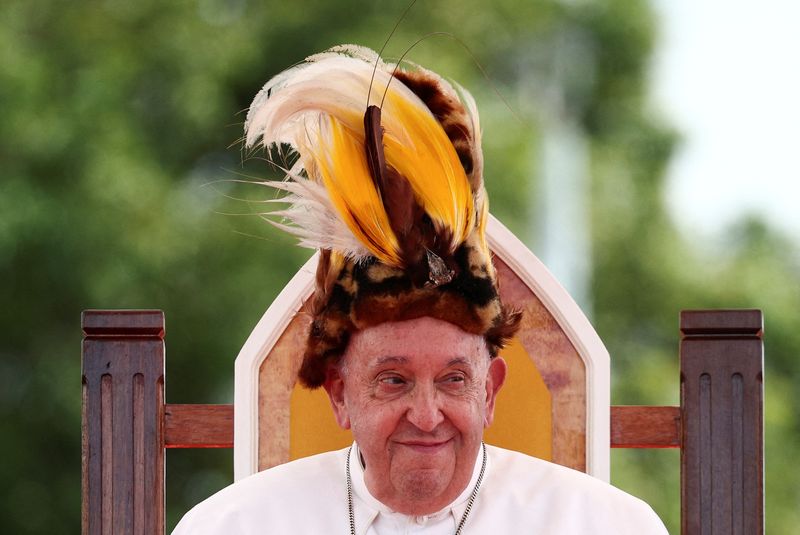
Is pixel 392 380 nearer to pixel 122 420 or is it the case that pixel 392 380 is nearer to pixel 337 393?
pixel 337 393

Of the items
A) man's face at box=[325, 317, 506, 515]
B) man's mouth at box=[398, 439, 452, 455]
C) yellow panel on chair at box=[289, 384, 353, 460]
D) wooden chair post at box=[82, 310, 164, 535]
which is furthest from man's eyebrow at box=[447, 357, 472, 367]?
wooden chair post at box=[82, 310, 164, 535]

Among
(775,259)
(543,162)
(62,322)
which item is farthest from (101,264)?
(775,259)

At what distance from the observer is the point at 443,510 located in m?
2.01

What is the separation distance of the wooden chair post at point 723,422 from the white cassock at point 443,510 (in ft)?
0.45

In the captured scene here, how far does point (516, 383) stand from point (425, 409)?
41cm

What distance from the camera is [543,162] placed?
21.5 ft

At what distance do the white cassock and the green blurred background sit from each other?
379 centimetres

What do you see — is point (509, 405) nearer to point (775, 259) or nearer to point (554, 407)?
point (554, 407)

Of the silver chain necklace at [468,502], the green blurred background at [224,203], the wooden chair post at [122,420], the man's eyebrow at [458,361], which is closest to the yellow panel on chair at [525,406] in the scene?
the silver chain necklace at [468,502]

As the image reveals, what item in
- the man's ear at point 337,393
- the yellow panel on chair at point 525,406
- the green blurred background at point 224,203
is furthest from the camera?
the green blurred background at point 224,203

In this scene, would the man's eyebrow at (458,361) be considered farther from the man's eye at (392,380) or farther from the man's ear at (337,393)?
the man's ear at (337,393)

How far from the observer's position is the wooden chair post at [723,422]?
2.10m

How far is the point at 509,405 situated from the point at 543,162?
14.6 feet

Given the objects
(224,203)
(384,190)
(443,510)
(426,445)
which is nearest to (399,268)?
(384,190)
